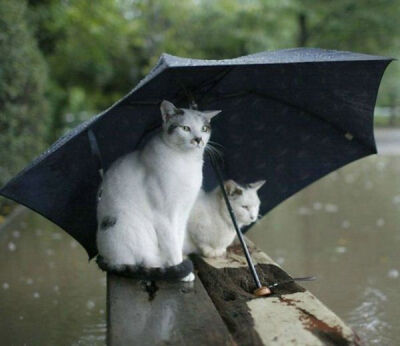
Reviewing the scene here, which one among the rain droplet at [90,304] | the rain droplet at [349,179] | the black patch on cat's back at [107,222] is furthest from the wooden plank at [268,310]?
the rain droplet at [349,179]

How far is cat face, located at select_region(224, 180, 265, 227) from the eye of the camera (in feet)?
9.50

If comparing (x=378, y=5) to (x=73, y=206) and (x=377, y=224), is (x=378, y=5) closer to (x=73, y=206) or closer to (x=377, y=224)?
(x=377, y=224)

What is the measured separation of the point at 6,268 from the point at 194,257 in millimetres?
2548

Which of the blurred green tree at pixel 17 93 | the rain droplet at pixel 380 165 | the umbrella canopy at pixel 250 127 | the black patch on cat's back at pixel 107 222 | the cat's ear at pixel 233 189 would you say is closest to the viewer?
the umbrella canopy at pixel 250 127

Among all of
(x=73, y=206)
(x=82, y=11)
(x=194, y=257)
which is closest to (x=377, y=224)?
(x=194, y=257)

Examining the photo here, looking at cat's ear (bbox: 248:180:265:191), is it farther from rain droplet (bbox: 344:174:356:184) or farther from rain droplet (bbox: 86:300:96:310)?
rain droplet (bbox: 344:174:356:184)

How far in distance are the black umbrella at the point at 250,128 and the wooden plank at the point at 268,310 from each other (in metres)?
0.61

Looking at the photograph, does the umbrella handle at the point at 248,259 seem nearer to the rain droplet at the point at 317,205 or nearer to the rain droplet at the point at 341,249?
the rain droplet at the point at 341,249

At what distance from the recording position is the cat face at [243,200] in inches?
114

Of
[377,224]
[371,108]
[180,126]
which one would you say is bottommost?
[377,224]

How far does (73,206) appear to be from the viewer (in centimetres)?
273

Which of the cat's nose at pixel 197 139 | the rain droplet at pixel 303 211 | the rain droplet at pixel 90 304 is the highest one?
the cat's nose at pixel 197 139

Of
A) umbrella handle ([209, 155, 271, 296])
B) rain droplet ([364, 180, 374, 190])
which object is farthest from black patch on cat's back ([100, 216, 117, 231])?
rain droplet ([364, 180, 374, 190])

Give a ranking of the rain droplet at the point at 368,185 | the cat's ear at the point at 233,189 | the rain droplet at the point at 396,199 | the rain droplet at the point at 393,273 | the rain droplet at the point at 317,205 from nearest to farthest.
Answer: the cat's ear at the point at 233,189
the rain droplet at the point at 393,273
the rain droplet at the point at 317,205
the rain droplet at the point at 396,199
the rain droplet at the point at 368,185
